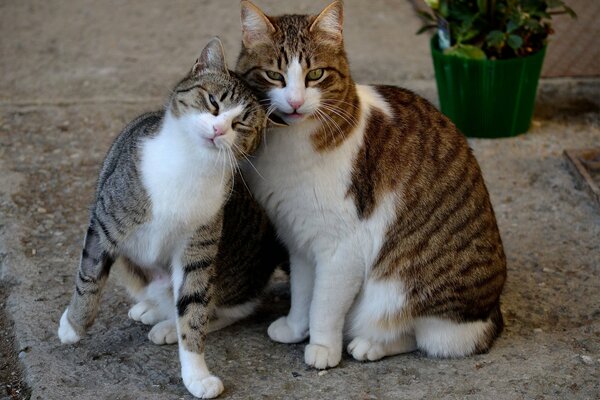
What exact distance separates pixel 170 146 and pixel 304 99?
0.42 meters

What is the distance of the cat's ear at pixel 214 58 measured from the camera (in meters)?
2.78

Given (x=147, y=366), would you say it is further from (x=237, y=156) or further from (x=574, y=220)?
(x=574, y=220)

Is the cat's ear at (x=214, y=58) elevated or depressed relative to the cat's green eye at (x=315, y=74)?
elevated

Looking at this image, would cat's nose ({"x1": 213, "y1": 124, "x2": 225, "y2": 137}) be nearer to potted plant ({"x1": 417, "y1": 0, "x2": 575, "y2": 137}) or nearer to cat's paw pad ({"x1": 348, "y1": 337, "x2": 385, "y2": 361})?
cat's paw pad ({"x1": 348, "y1": 337, "x2": 385, "y2": 361})

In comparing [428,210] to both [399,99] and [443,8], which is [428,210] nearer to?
[399,99]

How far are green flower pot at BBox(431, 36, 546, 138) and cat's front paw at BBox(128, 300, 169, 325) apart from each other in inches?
81.1

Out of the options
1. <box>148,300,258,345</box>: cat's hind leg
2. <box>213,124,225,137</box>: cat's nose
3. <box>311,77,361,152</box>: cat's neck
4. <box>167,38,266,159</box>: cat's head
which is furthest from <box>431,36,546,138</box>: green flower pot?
<box>213,124,225,137</box>: cat's nose

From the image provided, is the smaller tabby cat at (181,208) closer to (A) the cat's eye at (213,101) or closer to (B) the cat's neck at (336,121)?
(A) the cat's eye at (213,101)

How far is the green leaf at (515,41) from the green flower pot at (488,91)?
4.3 inches

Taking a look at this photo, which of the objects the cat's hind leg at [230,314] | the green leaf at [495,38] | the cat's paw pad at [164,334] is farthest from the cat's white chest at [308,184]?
the green leaf at [495,38]

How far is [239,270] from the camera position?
329cm

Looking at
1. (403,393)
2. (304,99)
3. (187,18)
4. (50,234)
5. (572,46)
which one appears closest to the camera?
(304,99)

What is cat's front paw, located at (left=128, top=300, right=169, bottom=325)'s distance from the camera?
3320 millimetres

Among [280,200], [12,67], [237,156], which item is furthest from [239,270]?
[12,67]
